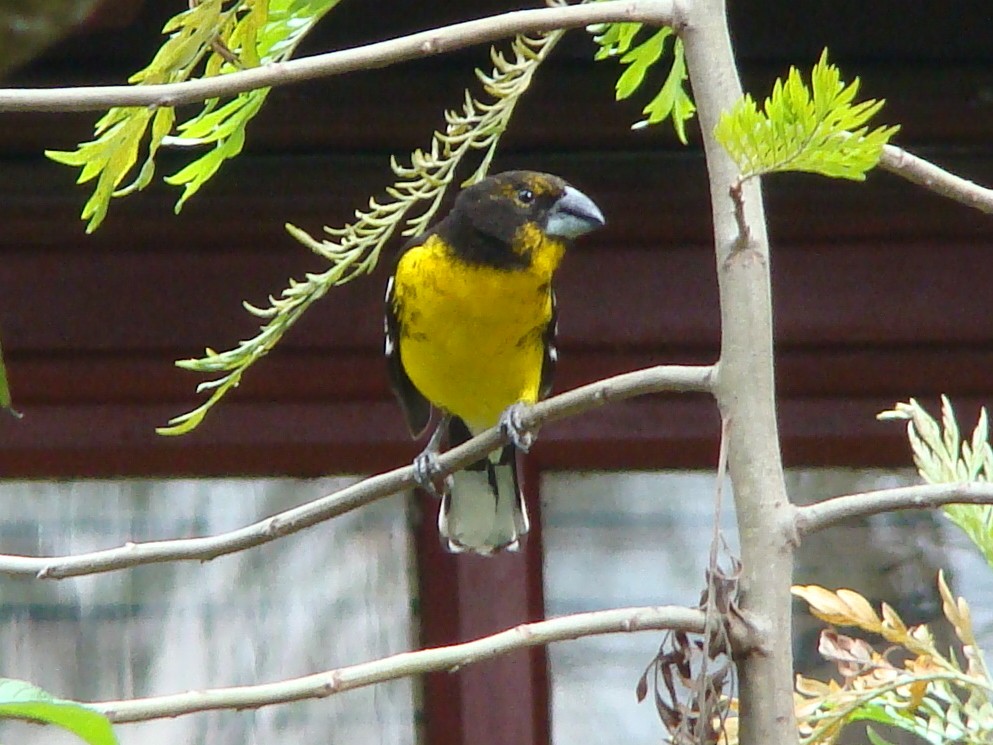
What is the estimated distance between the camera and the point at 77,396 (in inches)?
121

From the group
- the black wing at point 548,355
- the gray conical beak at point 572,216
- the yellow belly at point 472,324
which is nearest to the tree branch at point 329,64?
the gray conical beak at point 572,216

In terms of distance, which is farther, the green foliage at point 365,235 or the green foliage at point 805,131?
the green foliage at point 365,235

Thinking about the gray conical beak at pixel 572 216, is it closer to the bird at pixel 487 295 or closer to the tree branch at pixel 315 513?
the bird at pixel 487 295

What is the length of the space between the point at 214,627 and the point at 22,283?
0.82m

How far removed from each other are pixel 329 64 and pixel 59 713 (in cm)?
44

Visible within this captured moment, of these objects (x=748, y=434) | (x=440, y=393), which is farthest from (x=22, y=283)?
(x=748, y=434)

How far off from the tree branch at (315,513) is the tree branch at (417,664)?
0.15 metres

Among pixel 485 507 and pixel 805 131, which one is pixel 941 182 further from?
pixel 485 507

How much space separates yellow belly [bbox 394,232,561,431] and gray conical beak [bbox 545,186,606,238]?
0.05 m

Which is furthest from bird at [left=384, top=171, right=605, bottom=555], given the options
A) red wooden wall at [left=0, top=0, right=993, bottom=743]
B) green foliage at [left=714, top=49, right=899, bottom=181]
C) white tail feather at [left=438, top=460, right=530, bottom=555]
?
green foliage at [left=714, top=49, right=899, bottom=181]

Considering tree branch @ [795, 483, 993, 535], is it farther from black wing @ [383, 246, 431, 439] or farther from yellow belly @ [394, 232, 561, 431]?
black wing @ [383, 246, 431, 439]

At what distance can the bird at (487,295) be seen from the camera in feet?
7.55

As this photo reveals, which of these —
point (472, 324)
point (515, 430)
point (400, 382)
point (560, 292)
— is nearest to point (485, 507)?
point (400, 382)

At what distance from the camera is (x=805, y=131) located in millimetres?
833
